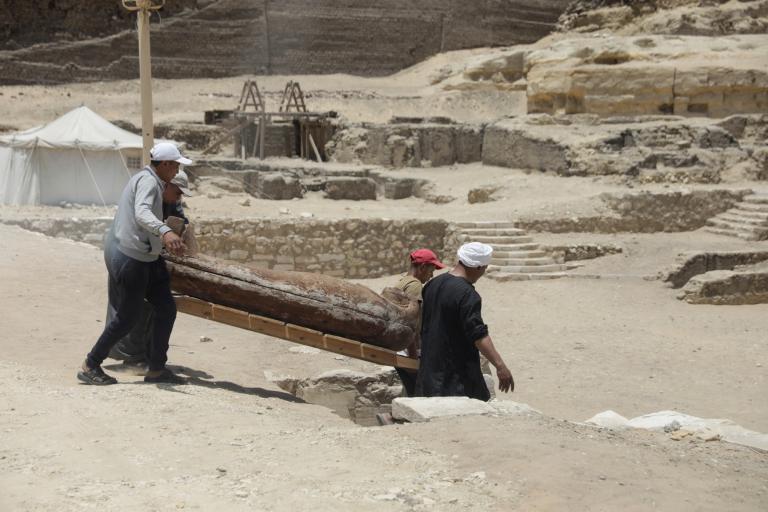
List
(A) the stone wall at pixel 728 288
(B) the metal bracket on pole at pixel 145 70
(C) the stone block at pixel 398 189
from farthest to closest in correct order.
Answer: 1. (C) the stone block at pixel 398 189
2. (A) the stone wall at pixel 728 288
3. (B) the metal bracket on pole at pixel 145 70

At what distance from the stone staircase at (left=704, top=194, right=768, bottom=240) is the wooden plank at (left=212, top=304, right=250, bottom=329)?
10.8 meters

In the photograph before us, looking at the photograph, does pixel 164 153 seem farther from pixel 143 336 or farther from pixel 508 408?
pixel 508 408

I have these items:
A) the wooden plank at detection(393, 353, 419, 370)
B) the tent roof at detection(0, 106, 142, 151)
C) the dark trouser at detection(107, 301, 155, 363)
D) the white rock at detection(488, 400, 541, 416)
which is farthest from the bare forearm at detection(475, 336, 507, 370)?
the tent roof at detection(0, 106, 142, 151)

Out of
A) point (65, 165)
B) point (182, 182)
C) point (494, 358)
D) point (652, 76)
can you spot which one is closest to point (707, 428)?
point (494, 358)

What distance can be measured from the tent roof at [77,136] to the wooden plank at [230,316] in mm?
10612

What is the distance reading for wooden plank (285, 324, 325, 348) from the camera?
6254 millimetres

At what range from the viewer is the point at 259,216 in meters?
14.0

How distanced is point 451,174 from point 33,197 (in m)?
8.73

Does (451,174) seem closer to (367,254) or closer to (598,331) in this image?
(367,254)

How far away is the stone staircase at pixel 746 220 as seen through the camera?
15016mm

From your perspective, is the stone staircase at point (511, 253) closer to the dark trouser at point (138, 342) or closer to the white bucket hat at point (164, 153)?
the dark trouser at point (138, 342)

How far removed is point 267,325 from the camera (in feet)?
20.4

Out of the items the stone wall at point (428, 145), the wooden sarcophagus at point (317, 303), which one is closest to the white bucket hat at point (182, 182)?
the wooden sarcophagus at point (317, 303)

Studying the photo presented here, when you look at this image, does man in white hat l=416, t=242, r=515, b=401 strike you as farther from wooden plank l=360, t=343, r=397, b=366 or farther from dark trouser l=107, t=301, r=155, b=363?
dark trouser l=107, t=301, r=155, b=363
